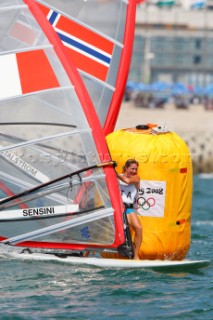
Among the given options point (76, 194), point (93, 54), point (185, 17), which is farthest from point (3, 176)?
point (185, 17)

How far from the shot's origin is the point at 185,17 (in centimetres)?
5962

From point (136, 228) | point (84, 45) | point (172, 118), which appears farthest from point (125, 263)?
point (172, 118)

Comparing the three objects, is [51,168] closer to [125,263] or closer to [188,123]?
[125,263]

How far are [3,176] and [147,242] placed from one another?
1732 mm

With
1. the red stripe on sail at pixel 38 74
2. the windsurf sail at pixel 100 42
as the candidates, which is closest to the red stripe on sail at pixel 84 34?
the windsurf sail at pixel 100 42

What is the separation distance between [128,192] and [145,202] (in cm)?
22

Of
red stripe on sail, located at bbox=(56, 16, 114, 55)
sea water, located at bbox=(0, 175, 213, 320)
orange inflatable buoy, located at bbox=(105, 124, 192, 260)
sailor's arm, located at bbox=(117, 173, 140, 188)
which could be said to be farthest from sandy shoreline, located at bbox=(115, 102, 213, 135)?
sea water, located at bbox=(0, 175, 213, 320)

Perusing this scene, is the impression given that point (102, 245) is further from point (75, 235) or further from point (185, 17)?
point (185, 17)

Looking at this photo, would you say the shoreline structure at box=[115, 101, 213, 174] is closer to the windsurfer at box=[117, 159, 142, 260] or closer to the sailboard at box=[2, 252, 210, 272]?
the windsurfer at box=[117, 159, 142, 260]

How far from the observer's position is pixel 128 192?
33.9ft

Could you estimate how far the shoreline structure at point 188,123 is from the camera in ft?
94.1

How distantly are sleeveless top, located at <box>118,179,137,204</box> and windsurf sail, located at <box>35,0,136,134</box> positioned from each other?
6.68 ft

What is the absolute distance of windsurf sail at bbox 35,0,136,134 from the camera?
12.3 m

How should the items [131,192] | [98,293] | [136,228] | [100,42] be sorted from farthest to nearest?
[100,42]
[131,192]
[136,228]
[98,293]
